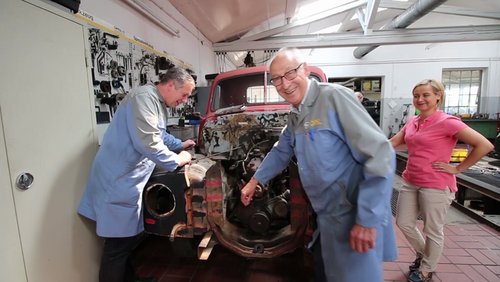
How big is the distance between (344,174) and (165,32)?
387 cm

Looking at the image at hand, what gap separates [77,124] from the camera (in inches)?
68.9

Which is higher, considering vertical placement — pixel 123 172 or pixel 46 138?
pixel 46 138

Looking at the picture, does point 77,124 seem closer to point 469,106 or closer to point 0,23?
point 0,23

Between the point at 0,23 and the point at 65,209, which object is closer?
the point at 0,23

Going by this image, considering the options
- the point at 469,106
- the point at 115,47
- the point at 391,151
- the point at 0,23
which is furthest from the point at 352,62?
the point at 0,23

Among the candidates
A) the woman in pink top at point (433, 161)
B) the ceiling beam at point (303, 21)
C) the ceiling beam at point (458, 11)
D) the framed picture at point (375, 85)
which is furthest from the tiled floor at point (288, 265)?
the framed picture at point (375, 85)

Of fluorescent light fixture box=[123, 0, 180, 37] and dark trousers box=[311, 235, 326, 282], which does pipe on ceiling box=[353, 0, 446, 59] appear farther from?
dark trousers box=[311, 235, 326, 282]

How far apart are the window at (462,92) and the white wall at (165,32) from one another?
330 inches

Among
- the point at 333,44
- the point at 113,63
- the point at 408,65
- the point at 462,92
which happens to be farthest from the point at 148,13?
the point at 462,92

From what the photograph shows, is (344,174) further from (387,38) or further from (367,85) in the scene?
(367,85)

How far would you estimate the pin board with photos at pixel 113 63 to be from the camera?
2.38 meters

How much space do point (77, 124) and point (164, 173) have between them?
69 cm

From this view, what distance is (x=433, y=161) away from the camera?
6.10ft

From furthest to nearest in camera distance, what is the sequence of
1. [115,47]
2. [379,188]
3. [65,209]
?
[115,47], [65,209], [379,188]
